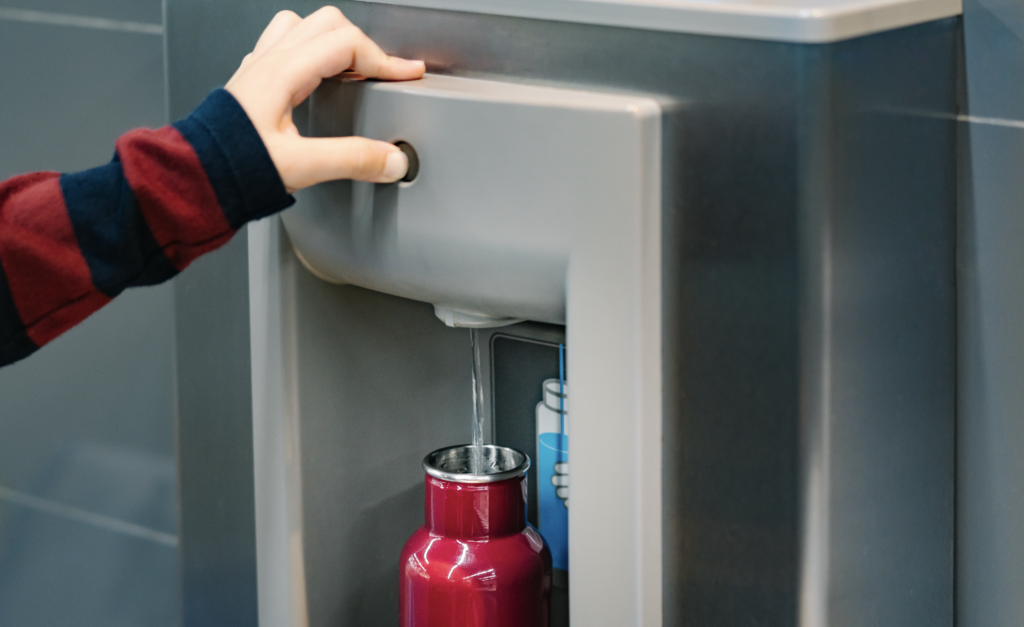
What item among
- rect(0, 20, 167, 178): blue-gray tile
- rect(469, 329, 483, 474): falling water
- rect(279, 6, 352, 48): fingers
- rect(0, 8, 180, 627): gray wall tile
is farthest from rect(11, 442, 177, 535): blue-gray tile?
rect(279, 6, 352, 48): fingers

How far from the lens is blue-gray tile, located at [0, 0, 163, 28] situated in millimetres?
995

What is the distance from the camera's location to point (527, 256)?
542mm

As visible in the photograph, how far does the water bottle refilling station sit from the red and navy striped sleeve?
7cm

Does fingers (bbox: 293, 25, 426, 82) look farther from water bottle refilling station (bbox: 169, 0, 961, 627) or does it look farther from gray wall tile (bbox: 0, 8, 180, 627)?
gray wall tile (bbox: 0, 8, 180, 627)

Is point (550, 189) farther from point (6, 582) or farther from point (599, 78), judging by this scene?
point (6, 582)

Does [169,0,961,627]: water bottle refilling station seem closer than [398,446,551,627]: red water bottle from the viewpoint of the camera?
Yes

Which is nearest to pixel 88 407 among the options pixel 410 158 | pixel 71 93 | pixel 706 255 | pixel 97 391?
pixel 97 391

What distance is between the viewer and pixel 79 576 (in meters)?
1.17

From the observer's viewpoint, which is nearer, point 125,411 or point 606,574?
point 606,574

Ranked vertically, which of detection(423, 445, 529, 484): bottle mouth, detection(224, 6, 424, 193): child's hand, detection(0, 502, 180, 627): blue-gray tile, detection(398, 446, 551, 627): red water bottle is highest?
detection(224, 6, 424, 193): child's hand

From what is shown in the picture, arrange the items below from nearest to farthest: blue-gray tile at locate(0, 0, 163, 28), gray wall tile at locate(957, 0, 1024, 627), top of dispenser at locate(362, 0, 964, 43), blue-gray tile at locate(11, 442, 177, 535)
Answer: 1. top of dispenser at locate(362, 0, 964, 43)
2. gray wall tile at locate(957, 0, 1024, 627)
3. blue-gray tile at locate(0, 0, 163, 28)
4. blue-gray tile at locate(11, 442, 177, 535)

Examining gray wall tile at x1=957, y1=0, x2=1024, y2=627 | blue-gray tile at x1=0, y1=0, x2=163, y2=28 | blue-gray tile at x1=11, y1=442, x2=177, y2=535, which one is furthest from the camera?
blue-gray tile at x1=11, y1=442, x2=177, y2=535

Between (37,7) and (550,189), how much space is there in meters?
0.75

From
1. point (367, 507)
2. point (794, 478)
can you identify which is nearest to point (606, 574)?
point (794, 478)
